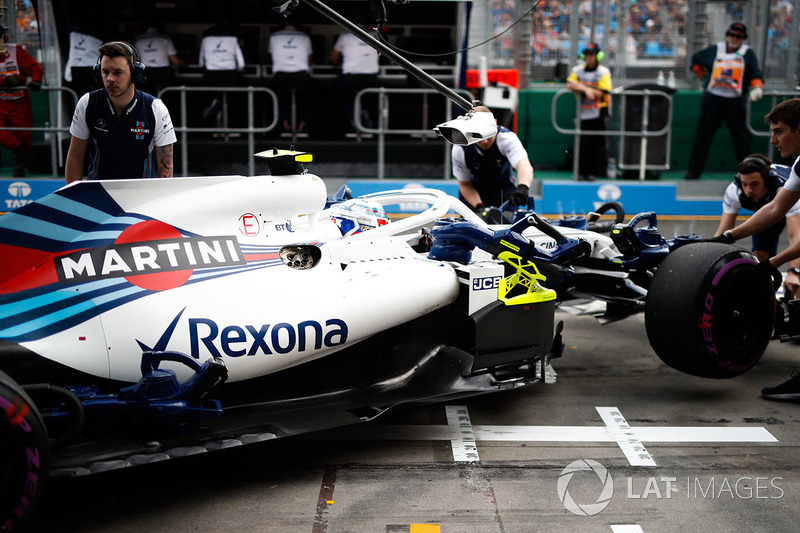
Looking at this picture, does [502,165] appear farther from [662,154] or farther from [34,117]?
[34,117]

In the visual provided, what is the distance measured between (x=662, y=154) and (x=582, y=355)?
266 inches

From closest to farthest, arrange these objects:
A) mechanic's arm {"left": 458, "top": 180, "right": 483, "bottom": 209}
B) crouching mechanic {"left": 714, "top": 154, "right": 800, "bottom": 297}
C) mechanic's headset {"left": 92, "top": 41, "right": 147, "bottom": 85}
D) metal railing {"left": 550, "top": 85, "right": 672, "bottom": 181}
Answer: mechanic's headset {"left": 92, "top": 41, "right": 147, "bottom": 85}, crouching mechanic {"left": 714, "top": 154, "right": 800, "bottom": 297}, mechanic's arm {"left": 458, "top": 180, "right": 483, "bottom": 209}, metal railing {"left": 550, "top": 85, "right": 672, "bottom": 181}

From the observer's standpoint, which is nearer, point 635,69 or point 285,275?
point 285,275

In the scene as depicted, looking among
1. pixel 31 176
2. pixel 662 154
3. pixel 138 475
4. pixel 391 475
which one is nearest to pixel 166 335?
pixel 138 475

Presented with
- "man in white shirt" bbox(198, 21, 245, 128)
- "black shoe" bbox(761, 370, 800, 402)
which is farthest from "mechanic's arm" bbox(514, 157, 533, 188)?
"man in white shirt" bbox(198, 21, 245, 128)

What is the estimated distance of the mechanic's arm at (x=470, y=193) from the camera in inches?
287

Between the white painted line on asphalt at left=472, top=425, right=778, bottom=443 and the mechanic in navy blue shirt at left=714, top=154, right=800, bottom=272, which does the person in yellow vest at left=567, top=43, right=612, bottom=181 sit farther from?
the white painted line on asphalt at left=472, top=425, right=778, bottom=443

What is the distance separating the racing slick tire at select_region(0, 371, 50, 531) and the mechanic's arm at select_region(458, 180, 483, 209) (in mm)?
4654

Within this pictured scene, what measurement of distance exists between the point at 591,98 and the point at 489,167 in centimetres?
521

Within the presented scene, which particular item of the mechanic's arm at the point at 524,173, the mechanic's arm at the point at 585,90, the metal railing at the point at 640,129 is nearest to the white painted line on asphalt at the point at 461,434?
the mechanic's arm at the point at 524,173

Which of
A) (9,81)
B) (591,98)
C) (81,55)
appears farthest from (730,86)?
(9,81)

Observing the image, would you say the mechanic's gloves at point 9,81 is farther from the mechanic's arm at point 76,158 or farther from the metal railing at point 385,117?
the mechanic's arm at point 76,158

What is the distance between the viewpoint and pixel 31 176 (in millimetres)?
11703

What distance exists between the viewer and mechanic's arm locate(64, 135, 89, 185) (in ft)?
17.6
